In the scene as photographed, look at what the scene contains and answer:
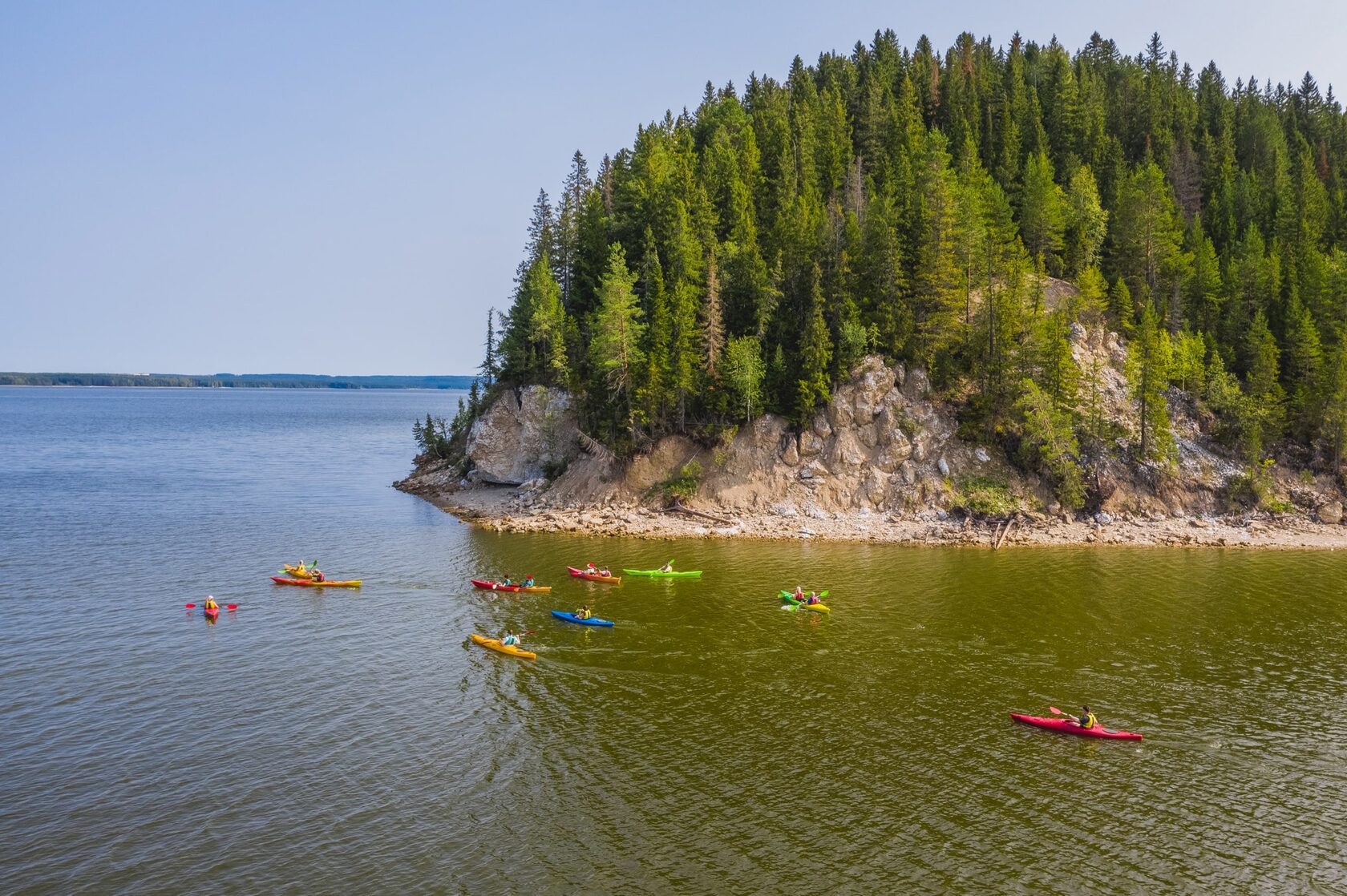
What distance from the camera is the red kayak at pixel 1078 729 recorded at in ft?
111

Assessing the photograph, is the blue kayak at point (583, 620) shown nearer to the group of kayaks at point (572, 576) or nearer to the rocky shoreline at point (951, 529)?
the group of kayaks at point (572, 576)

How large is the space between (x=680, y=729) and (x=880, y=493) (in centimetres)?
4545

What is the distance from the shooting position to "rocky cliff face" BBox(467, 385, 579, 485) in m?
86.9

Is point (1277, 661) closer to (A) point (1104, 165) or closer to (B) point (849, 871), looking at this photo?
(B) point (849, 871)

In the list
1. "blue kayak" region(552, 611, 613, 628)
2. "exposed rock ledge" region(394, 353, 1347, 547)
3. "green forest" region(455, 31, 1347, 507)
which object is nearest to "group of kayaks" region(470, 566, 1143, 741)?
"blue kayak" region(552, 611, 613, 628)

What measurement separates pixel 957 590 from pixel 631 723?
96.4 feet

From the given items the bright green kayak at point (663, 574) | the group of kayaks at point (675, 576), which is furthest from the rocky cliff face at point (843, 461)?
the group of kayaks at point (675, 576)

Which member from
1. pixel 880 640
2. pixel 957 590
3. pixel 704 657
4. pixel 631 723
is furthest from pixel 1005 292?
pixel 631 723

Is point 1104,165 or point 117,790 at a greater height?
point 1104,165

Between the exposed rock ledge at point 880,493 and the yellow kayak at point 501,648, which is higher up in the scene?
the exposed rock ledge at point 880,493

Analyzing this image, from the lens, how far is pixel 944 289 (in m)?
78.0

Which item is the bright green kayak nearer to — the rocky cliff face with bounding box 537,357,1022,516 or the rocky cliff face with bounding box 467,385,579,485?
the rocky cliff face with bounding box 537,357,1022,516

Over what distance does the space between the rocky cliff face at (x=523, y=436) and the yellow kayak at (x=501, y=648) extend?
4198cm

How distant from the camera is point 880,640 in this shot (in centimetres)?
4534
